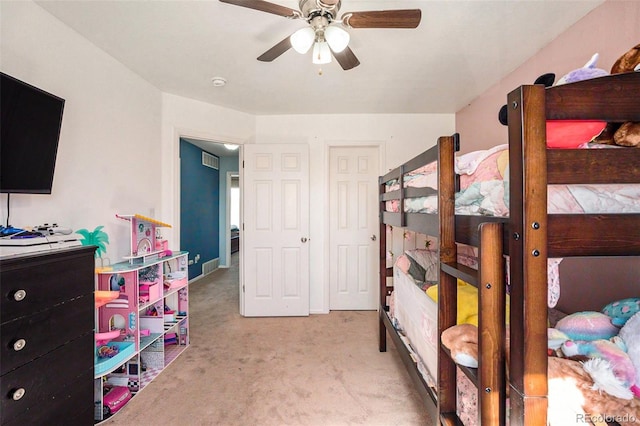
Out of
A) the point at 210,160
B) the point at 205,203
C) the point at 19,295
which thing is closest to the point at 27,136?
the point at 19,295

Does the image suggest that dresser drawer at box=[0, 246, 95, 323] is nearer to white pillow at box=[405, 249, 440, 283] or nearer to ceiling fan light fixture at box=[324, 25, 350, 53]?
ceiling fan light fixture at box=[324, 25, 350, 53]

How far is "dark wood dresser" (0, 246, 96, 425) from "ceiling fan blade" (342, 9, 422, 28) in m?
1.78

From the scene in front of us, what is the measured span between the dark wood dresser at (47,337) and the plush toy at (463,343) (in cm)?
170

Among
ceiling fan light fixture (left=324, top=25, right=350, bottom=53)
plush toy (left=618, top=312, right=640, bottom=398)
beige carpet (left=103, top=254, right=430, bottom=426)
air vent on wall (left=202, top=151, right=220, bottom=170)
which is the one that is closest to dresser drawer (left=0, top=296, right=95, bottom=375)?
beige carpet (left=103, top=254, right=430, bottom=426)

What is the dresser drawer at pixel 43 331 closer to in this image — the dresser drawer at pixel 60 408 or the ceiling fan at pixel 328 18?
the dresser drawer at pixel 60 408

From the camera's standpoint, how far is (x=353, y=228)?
3570 millimetres

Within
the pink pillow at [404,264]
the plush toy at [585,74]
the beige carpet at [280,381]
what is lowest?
the beige carpet at [280,381]

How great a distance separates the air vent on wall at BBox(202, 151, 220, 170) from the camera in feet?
16.7

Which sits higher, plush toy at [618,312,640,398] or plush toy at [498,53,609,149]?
plush toy at [498,53,609,149]

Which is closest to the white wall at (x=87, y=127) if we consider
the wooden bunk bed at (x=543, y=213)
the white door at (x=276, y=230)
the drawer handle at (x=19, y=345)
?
the drawer handle at (x=19, y=345)

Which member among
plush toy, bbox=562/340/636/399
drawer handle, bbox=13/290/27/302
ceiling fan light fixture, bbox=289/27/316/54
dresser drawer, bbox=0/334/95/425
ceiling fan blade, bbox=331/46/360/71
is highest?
ceiling fan blade, bbox=331/46/360/71

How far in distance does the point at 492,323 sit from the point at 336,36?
1.42m

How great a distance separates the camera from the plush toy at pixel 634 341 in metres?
0.84

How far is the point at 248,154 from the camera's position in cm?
327
